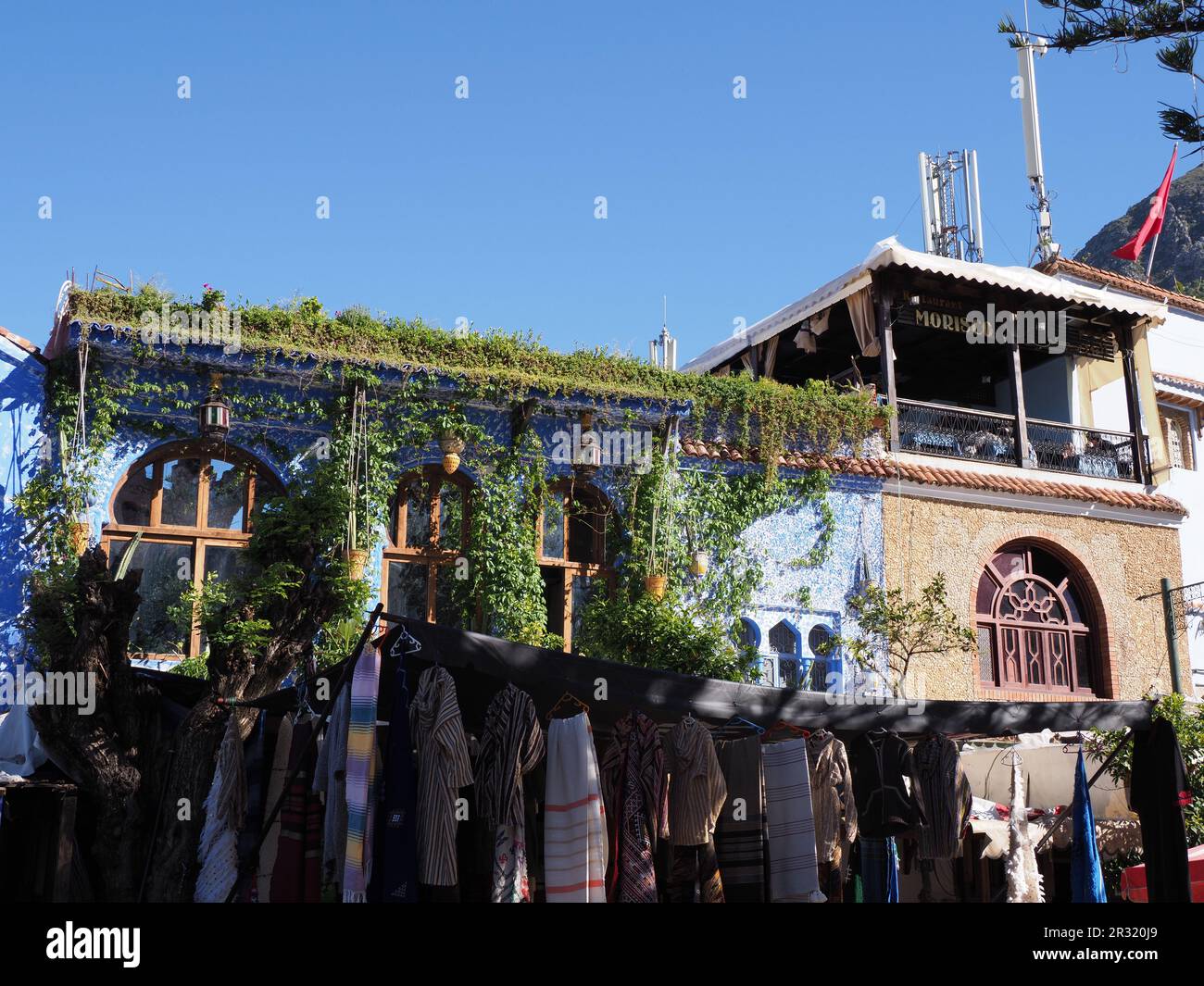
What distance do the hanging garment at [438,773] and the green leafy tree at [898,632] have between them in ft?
27.3

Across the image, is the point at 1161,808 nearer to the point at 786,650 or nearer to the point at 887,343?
the point at 786,650

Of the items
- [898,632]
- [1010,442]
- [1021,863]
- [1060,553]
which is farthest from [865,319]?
[1021,863]

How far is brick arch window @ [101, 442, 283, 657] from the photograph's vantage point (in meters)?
12.4

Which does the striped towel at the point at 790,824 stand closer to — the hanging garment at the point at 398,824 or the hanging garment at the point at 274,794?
the hanging garment at the point at 398,824

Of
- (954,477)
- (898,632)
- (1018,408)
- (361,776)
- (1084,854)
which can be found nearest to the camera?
(361,776)

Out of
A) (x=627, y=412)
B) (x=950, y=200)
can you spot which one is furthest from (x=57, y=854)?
(x=950, y=200)

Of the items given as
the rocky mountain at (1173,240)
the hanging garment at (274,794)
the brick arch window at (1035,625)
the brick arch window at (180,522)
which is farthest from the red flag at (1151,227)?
the rocky mountain at (1173,240)

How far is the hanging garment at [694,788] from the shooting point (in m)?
7.78

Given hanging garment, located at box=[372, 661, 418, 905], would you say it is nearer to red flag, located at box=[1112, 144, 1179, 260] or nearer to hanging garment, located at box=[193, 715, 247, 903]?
hanging garment, located at box=[193, 715, 247, 903]

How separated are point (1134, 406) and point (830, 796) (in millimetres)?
11759

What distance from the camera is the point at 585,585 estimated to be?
14.2 meters

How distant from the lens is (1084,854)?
8695 mm

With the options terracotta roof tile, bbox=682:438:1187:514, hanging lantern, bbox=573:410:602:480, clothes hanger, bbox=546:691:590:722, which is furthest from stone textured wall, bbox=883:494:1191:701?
clothes hanger, bbox=546:691:590:722
